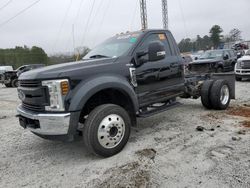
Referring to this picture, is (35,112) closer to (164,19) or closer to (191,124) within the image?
(191,124)

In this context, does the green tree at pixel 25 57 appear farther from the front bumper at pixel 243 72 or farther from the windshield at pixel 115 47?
the windshield at pixel 115 47

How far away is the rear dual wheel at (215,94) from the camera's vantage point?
20.2 ft

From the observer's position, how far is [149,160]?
12.0 ft

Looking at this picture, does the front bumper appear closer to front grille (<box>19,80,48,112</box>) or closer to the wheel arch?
the wheel arch

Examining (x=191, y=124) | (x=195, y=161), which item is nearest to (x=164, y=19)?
(x=191, y=124)

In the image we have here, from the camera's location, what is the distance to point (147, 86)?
4613 millimetres

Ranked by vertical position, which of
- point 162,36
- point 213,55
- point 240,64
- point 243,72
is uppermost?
point 162,36

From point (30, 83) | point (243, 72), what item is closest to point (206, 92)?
point (30, 83)

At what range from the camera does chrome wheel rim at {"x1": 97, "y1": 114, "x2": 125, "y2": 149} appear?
12.1 ft

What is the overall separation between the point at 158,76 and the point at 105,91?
4.18ft

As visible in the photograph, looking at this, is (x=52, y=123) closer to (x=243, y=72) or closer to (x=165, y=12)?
(x=243, y=72)

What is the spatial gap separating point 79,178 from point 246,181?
2073 millimetres

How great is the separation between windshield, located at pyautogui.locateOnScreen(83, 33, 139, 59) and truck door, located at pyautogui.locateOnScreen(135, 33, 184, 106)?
0.22 m

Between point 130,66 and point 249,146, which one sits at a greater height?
point 130,66
